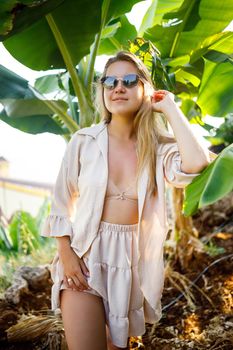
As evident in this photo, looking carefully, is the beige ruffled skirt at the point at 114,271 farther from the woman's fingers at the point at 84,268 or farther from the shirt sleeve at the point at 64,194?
the shirt sleeve at the point at 64,194

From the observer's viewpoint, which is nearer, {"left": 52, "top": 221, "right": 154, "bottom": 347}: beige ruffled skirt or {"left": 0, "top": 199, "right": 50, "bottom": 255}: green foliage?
{"left": 52, "top": 221, "right": 154, "bottom": 347}: beige ruffled skirt

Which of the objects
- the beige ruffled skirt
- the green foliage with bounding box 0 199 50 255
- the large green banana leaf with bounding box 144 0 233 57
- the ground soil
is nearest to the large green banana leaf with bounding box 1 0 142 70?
the large green banana leaf with bounding box 144 0 233 57

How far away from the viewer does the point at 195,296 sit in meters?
2.65

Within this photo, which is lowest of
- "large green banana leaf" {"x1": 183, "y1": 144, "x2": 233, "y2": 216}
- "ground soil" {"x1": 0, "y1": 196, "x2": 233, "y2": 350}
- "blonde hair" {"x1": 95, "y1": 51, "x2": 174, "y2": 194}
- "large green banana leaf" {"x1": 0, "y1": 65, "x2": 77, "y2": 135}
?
"ground soil" {"x1": 0, "y1": 196, "x2": 233, "y2": 350}

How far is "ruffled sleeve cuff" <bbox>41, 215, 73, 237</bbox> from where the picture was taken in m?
1.53

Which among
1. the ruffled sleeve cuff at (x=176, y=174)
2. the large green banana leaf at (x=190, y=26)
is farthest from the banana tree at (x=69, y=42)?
the ruffled sleeve cuff at (x=176, y=174)

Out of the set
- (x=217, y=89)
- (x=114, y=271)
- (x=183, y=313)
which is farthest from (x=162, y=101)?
(x=183, y=313)

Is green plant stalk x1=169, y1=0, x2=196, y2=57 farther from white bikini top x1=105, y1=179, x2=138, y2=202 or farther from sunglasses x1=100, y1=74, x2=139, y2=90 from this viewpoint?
white bikini top x1=105, y1=179, x2=138, y2=202

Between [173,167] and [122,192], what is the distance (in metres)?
0.20

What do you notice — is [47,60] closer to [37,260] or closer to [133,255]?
[133,255]

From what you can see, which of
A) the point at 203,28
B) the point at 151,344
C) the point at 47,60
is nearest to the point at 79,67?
the point at 47,60

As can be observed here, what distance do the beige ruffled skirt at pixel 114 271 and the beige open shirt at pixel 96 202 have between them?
32mm

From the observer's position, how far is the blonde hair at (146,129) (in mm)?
1524

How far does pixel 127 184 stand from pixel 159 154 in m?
0.16
